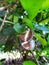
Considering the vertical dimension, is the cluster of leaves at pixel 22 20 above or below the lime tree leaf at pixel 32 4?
below

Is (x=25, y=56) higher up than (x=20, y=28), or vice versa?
(x=20, y=28)

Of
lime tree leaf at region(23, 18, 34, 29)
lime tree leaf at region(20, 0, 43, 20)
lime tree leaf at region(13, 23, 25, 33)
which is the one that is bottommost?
lime tree leaf at region(13, 23, 25, 33)

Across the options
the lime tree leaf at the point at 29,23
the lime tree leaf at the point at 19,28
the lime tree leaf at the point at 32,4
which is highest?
the lime tree leaf at the point at 32,4

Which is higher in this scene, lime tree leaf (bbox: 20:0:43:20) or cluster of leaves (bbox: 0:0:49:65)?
lime tree leaf (bbox: 20:0:43:20)

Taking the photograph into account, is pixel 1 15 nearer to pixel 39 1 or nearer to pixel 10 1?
pixel 10 1

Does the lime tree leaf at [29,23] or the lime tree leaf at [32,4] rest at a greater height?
the lime tree leaf at [32,4]

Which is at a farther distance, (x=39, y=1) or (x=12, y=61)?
(x=12, y=61)

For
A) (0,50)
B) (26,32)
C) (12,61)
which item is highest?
(26,32)

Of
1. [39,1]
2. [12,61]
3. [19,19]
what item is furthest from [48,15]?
[12,61]

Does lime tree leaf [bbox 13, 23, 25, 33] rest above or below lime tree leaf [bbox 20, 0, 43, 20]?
below

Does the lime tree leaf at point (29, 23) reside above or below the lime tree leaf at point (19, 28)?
above

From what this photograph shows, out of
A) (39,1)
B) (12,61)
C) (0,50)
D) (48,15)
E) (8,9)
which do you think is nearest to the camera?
(39,1)
